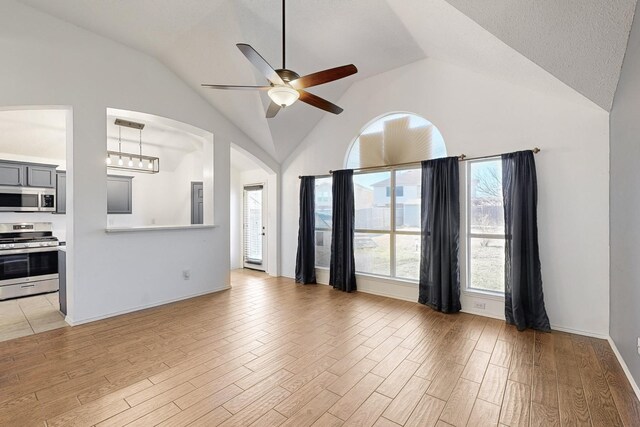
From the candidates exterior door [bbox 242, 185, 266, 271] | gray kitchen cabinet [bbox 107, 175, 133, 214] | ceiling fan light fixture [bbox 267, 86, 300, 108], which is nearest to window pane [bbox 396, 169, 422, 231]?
ceiling fan light fixture [bbox 267, 86, 300, 108]

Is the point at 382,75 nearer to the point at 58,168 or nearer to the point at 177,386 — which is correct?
the point at 177,386

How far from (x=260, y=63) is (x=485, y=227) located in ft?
11.0

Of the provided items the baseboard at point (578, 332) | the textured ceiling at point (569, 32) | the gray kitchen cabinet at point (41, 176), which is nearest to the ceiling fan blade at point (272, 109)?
the textured ceiling at point (569, 32)

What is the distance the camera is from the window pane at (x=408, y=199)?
14.5ft

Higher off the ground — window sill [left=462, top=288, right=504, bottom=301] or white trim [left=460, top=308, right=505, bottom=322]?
window sill [left=462, top=288, right=504, bottom=301]

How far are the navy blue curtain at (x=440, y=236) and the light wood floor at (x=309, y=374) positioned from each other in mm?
312

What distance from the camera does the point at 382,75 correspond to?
15.1 feet

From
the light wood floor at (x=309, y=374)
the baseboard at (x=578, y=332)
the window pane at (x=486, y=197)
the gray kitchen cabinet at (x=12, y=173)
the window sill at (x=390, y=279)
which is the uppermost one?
the gray kitchen cabinet at (x=12, y=173)

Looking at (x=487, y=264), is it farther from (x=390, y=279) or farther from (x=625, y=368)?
(x=625, y=368)

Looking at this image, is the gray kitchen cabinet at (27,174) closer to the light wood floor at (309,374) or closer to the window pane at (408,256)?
the light wood floor at (309,374)

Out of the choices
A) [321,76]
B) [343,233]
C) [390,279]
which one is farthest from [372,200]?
[321,76]

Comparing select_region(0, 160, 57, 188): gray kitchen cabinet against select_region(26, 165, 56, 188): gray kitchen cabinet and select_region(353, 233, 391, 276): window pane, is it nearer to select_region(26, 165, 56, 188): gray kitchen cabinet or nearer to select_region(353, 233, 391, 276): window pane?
select_region(26, 165, 56, 188): gray kitchen cabinet

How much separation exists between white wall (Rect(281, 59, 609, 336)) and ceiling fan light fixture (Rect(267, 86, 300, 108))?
2.45m

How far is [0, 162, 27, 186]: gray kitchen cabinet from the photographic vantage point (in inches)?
181
